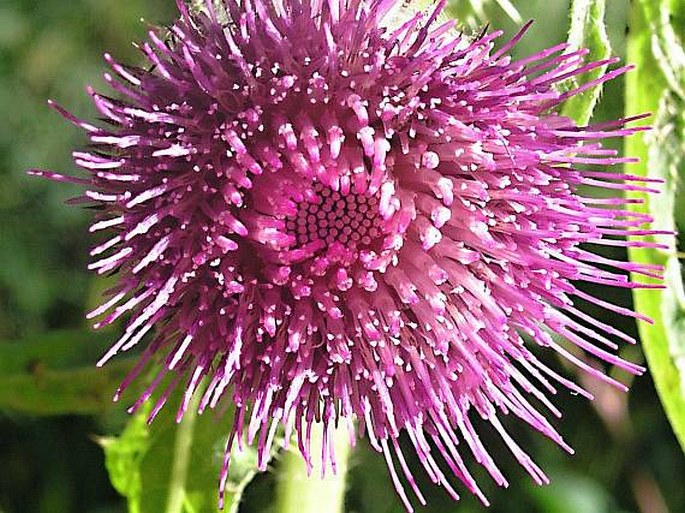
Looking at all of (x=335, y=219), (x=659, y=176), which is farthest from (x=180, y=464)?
(x=659, y=176)

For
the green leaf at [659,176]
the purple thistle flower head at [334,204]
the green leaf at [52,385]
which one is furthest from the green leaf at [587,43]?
the green leaf at [52,385]

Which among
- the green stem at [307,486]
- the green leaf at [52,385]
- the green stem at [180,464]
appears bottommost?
the green stem at [307,486]

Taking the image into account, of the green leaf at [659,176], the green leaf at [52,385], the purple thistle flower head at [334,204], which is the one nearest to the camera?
the purple thistle flower head at [334,204]

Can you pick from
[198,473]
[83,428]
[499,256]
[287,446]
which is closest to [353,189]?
[499,256]

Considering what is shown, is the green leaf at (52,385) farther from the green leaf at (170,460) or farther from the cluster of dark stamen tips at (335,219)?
the cluster of dark stamen tips at (335,219)

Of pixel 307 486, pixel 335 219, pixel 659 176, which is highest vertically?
pixel 659 176

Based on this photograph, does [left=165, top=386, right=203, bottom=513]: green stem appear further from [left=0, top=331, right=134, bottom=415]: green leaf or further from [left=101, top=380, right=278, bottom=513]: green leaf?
[left=0, top=331, right=134, bottom=415]: green leaf

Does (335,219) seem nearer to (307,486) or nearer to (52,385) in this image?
(307,486)
